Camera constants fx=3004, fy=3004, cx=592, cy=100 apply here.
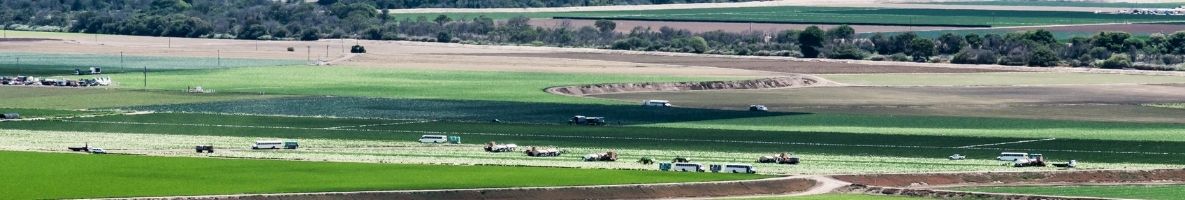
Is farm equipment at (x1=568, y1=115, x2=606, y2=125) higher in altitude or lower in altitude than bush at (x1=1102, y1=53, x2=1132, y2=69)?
lower

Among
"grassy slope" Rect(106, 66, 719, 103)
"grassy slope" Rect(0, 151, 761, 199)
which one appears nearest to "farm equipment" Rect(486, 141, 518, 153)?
"grassy slope" Rect(0, 151, 761, 199)

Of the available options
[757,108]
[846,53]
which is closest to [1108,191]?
[757,108]

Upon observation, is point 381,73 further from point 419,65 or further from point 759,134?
point 759,134

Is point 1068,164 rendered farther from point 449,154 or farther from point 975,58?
point 975,58

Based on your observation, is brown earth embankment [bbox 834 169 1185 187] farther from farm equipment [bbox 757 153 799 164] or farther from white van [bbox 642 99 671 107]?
white van [bbox 642 99 671 107]

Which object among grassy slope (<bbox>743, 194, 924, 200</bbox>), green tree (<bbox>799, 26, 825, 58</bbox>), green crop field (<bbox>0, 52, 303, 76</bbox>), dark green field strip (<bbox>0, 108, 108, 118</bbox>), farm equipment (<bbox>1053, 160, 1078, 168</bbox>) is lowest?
grassy slope (<bbox>743, 194, 924, 200</bbox>)

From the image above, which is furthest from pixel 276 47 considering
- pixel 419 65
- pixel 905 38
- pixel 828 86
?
pixel 828 86
